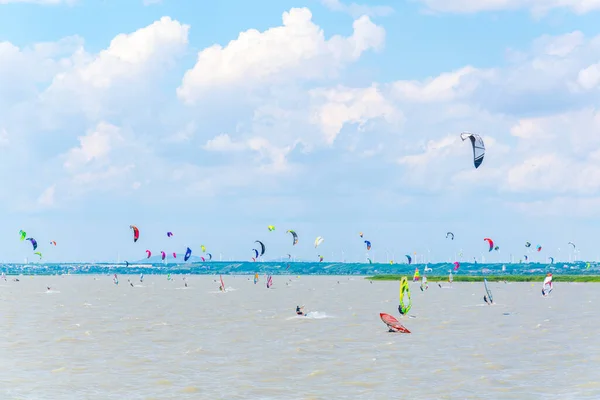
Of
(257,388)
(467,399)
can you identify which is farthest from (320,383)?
(467,399)

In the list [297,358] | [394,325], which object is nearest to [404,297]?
[394,325]

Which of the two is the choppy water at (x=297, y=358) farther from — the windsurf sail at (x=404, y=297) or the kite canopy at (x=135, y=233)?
the kite canopy at (x=135, y=233)

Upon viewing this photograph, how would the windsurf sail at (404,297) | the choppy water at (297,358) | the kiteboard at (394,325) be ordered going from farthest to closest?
1. the windsurf sail at (404,297)
2. the kiteboard at (394,325)
3. the choppy water at (297,358)

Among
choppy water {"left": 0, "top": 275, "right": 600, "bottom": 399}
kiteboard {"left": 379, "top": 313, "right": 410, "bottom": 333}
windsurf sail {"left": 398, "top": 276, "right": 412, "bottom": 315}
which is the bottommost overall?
choppy water {"left": 0, "top": 275, "right": 600, "bottom": 399}

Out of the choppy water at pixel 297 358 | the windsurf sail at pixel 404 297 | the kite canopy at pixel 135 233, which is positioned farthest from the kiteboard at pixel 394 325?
the kite canopy at pixel 135 233

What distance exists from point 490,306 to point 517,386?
52210 mm

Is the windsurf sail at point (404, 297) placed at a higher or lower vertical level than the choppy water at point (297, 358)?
higher

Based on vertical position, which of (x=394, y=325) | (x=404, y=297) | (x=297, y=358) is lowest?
(x=297, y=358)

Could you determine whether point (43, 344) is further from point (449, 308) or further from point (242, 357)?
point (449, 308)

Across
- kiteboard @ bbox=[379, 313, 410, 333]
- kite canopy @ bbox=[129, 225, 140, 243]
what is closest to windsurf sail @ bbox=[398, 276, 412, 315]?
kiteboard @ bbox=[379, 313, 410, 333]

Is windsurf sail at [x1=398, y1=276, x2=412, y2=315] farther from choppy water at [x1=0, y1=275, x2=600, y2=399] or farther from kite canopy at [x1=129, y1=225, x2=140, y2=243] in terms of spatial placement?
kite canopy at [x1=129, y1=225, x2=140, y2=243]

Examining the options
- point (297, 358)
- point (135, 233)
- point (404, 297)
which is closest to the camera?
point (297, 358)

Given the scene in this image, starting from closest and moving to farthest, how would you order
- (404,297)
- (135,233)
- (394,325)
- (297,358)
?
(297,358), (394,325), (404,297), (135,233)

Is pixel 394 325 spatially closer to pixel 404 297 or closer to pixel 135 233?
pixel 404 297
